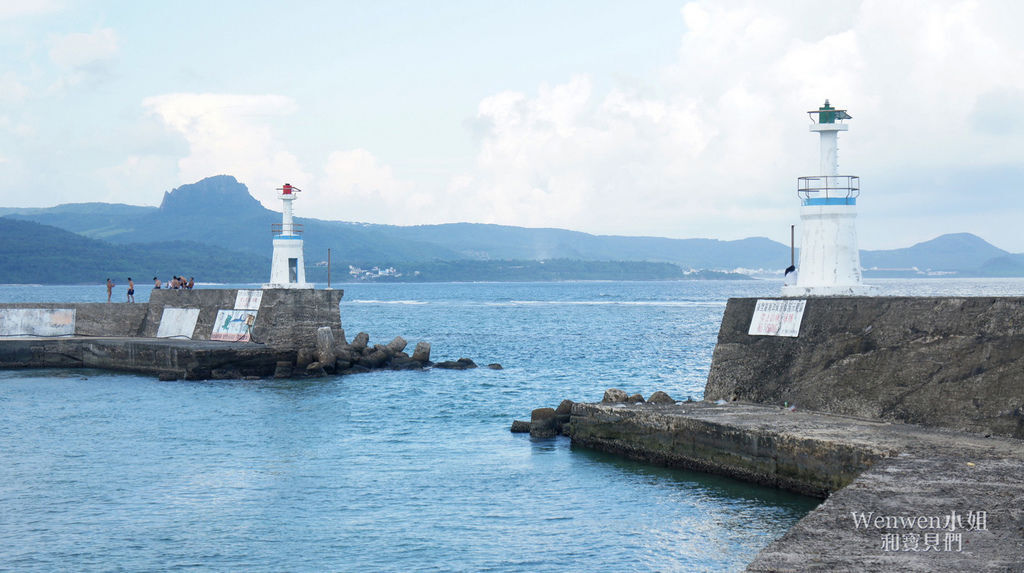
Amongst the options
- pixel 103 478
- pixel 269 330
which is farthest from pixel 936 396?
pixel 269 330

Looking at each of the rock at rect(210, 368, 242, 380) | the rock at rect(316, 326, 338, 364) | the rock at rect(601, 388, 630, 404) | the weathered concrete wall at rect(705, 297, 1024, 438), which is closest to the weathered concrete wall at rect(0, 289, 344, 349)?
the rock at rect(316, 326, 338, 364)

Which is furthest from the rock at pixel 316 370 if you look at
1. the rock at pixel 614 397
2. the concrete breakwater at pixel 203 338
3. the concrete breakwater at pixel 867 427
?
the rock at pixel 614 397

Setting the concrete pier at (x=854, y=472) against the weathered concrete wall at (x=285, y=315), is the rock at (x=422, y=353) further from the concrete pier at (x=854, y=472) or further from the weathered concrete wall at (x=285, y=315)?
the concrete pier at (x=854, y=472)

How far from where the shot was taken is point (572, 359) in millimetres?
41750

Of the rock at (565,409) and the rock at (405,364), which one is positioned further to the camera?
the rock at (405,364)

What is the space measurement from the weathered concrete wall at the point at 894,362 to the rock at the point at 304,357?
1814 cm

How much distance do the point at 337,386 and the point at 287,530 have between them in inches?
673

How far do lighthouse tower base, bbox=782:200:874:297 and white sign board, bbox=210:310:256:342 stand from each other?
21.3 metres

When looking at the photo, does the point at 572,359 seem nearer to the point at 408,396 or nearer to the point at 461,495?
the point at 408,396

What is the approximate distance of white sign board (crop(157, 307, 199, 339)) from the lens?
115ft

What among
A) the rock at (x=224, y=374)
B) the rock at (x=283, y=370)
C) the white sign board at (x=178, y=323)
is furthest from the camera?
the white sign board at (x=178, y=323)

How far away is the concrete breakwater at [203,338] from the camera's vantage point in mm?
31234

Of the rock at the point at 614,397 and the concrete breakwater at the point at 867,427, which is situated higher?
the concrete breakwater at the point at 867,427

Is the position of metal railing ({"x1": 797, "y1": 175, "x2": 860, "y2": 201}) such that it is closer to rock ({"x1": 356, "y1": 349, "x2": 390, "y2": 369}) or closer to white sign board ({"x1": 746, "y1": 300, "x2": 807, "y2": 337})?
white sign board ({"x1": 746, "y1": 300, "x2": 807, "y2": 337})
